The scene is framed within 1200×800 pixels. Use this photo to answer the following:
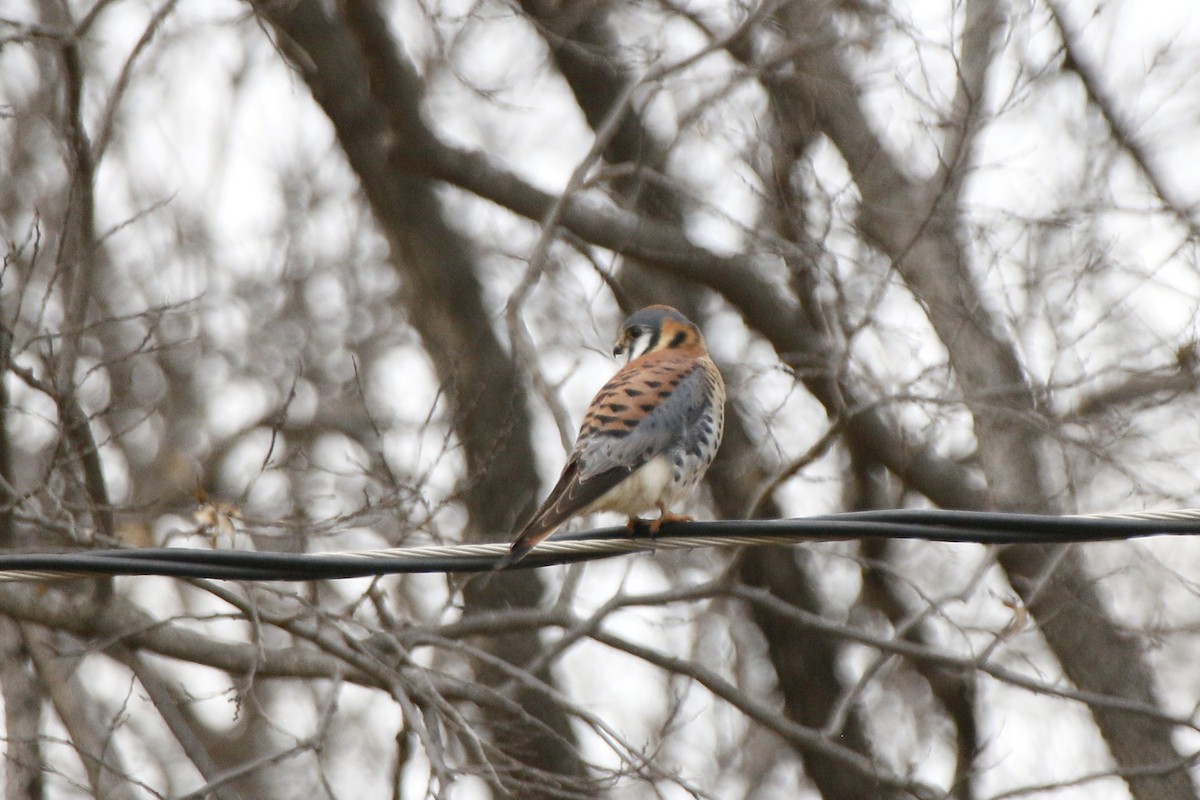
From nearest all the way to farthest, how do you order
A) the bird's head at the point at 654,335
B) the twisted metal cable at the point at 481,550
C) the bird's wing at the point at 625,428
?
the twisted metal cable at the point at 481,550 < the bird's wing at the point at 625,428 < the bird's head at the point at 654,335

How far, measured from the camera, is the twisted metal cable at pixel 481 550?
290 cm

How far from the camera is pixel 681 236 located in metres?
7.89

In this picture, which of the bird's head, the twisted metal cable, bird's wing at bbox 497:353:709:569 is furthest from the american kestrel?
the twisted metal cable

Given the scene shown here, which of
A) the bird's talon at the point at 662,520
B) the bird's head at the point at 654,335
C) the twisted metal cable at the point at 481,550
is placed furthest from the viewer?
the bird's head at the point at 654,335

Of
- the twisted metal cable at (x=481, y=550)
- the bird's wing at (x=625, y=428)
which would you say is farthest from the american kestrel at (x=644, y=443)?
the twisted metal cable at (x=481, y=550)

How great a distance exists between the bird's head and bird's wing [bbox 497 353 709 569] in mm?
437

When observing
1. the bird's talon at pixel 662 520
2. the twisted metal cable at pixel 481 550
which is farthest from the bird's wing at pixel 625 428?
the twisted metal cable at pixel 481 550

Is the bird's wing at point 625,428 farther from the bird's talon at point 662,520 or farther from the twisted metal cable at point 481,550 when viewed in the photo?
the twisted metal cable at point 481,550

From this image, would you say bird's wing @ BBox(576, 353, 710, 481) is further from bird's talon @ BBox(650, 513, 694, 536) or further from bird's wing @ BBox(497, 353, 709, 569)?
bird's talon @ BBox(650, 513, 694, 536)

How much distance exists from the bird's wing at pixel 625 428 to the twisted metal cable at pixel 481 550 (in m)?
0.61

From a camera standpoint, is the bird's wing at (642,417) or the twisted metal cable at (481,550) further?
the bird's wing at (642,417)

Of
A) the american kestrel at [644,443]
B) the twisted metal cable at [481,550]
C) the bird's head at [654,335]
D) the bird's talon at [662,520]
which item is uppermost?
the bird's head at [654,335]

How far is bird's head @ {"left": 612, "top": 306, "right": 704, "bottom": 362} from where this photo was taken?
550cm

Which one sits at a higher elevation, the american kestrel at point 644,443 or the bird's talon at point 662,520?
the american kestrel at point 644,443
